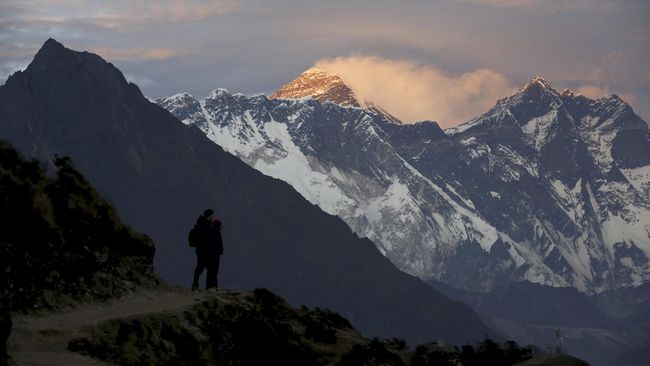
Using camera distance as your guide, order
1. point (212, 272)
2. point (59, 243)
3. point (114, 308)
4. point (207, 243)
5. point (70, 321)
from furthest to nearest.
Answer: point (212, 272) < point (207, 243) < point (59, 243) < point (114, 308) < point (70, 321)

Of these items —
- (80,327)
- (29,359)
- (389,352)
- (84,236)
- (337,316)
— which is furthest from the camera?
(337,316)

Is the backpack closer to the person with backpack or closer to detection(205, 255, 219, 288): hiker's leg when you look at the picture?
the person with backpack

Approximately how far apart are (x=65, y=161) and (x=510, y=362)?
15351mm

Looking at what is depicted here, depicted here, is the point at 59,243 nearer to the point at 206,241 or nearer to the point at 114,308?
the point at 114,308

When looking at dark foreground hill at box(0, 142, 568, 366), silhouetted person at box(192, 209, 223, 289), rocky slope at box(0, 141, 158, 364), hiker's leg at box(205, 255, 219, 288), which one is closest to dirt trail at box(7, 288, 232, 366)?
dark foreground hill at box(0, 142, 568, 366)

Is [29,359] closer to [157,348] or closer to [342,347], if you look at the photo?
[157,348]

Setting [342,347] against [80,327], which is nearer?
[80,327]

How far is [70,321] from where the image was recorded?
37031 millimetres

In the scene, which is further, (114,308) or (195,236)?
(195,236)

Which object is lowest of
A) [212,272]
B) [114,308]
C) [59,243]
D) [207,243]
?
[114,308]

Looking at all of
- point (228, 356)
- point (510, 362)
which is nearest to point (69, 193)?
point (228, 356)

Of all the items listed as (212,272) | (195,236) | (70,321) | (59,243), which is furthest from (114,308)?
(212,272)

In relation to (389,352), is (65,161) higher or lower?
higher

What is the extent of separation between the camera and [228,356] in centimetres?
4022
